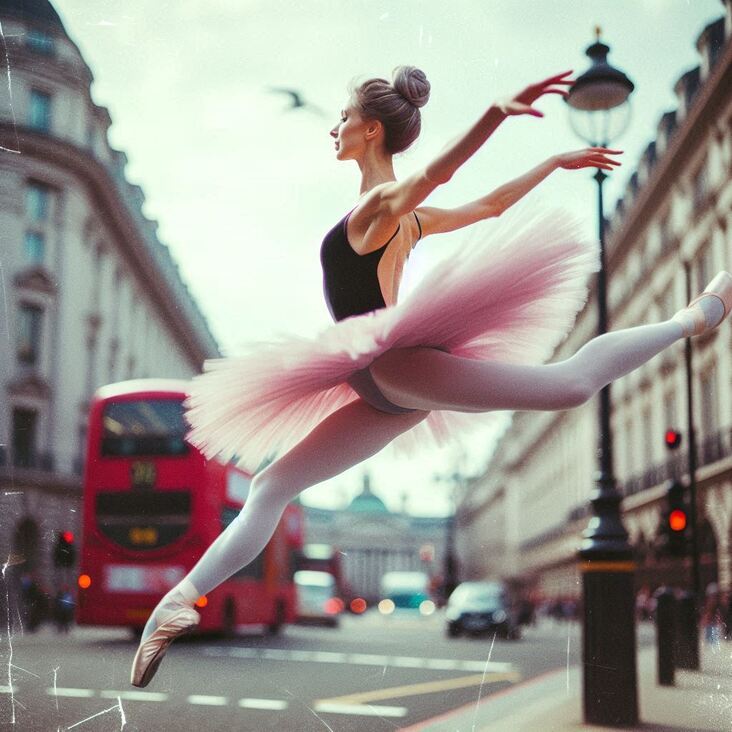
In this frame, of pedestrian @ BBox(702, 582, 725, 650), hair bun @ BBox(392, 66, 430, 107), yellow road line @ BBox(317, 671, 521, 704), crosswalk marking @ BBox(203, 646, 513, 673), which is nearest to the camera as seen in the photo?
hair bun @ BBox(392, 66, 430, 107)

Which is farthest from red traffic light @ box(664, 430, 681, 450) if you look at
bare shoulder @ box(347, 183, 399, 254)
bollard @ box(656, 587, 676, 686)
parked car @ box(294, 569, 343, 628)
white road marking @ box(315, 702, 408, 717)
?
bare shoulder @ box(347, 183, 399, 254)

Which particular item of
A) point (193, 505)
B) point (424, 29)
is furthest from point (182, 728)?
point (424, 29)

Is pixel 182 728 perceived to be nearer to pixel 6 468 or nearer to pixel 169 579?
pixel 169 579

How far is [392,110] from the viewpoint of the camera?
276cm

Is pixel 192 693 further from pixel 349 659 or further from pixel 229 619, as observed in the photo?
pixel 349 659

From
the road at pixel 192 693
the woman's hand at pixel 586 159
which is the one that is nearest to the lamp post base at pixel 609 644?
the road at pixel 192 693

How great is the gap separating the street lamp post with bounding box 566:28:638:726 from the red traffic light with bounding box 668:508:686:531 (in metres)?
1.54

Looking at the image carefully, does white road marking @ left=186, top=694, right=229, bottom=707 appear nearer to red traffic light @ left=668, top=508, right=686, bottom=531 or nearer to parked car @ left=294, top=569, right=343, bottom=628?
parked car @ left=294, top=569, right=343, bottom=628

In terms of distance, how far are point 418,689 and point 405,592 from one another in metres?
0.95

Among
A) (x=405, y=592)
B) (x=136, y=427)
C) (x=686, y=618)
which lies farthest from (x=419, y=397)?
(x=686, y=618)

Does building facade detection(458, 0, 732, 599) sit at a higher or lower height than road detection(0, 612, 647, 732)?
higher

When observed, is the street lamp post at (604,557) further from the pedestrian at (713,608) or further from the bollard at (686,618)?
the pedestrian at (713,608)

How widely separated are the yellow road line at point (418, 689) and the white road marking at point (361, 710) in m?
0.08

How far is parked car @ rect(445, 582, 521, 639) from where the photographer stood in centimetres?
1157
